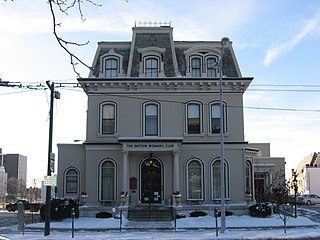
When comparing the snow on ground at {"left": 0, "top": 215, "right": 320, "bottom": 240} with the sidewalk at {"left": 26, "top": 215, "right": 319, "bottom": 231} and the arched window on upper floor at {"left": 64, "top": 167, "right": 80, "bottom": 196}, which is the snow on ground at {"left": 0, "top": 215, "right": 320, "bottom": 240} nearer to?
the sidewalk at {"left": 26, "top": 215, "right": 319, "bottom": 231}

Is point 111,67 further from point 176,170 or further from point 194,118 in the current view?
point 176,170

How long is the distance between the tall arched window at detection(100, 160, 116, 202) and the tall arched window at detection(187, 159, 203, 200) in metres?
4.85

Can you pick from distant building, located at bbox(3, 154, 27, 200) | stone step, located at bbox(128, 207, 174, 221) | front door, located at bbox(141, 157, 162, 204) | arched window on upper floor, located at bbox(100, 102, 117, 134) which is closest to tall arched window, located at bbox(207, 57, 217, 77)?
arched window on upper floor, located at bbox(100, 102, 117, 134)

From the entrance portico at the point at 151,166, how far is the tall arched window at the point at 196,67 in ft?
16.4

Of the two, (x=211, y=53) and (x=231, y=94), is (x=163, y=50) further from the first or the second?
(x=231, y=94)

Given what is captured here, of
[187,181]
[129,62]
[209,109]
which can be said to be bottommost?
[187,181]

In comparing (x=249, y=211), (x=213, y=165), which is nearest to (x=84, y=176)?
(x=213, y=165)

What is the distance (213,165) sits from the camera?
31.6 m

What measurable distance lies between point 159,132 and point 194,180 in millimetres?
3862

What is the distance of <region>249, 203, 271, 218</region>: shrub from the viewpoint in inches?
1154

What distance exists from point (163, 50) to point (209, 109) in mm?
5073

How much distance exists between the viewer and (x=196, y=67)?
3272 cm

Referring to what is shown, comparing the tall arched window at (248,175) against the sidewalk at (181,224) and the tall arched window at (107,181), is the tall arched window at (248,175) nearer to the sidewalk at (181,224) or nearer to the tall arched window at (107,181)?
the sidewalk at (181,224)

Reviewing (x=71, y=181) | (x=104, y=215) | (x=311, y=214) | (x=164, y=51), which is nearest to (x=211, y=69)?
(x=164, y=51)
